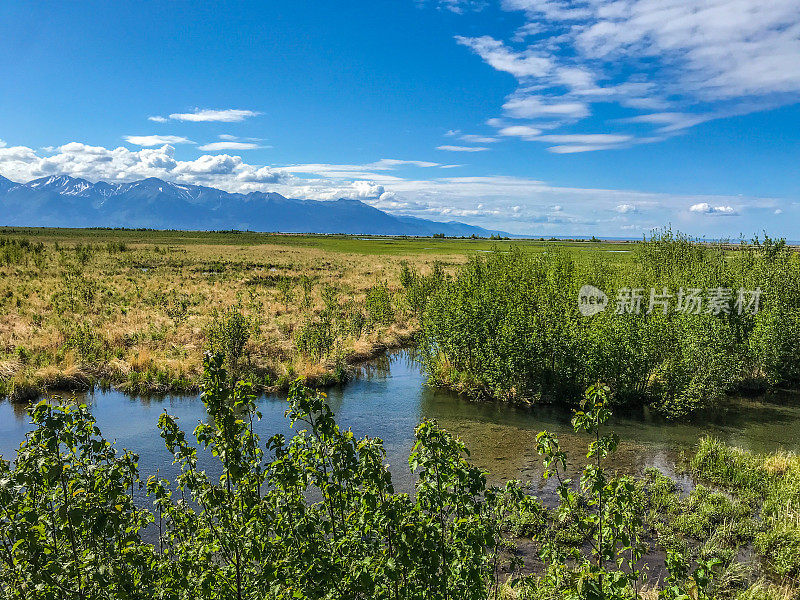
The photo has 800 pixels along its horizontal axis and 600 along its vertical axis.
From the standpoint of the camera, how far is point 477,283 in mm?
25672

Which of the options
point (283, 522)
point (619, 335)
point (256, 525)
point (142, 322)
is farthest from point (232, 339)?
point (283, 522)

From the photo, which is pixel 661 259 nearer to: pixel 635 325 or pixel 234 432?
pixel 635 325

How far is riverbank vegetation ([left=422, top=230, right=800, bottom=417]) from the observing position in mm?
20141

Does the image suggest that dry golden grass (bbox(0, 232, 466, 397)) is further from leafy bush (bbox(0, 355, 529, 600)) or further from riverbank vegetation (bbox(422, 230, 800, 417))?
leafy bush (bbox(0, 355, 529, 600))

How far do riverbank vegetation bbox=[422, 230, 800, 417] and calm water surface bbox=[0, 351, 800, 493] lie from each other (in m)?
1.11

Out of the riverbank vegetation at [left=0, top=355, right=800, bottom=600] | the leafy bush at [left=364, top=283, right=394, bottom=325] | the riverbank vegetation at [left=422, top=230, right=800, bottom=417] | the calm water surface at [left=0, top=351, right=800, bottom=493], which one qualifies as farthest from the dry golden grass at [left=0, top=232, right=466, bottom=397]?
the riverbank vegetation at [left=0, top=355, right=800, bottom=600]

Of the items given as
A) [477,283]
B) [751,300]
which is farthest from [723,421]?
[477,283]

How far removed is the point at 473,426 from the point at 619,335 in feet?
23.1

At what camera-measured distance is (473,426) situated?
19.1 m

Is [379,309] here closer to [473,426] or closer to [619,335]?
[473,426]

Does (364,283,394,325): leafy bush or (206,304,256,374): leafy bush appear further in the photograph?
(364,283,394,325): leafy bush

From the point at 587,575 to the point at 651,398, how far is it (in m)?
18.3

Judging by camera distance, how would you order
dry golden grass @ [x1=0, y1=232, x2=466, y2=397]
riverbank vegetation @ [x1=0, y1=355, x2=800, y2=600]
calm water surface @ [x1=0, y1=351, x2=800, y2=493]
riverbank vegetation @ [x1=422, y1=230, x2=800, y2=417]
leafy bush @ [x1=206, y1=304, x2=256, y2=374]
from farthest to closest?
leafy bush @ [x1=206, y1=304, x2=256, y2=374], dry golden grass @ [x1=0, y1=232, x2=466, y2=397], riverbank vegetation @ [x1=422, y1=230, x2=800, y2=417], calm water surface @ [x1=0, y1=351, x2=800, y2=493], riverbank vegetation @ [x1=0, y1=355, x2=800, y2=600]

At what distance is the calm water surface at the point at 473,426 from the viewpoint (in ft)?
51.7
